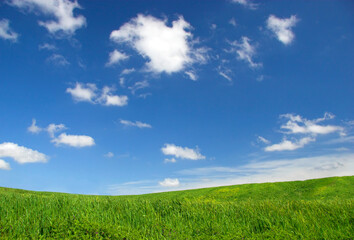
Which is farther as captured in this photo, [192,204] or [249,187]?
[249,187]

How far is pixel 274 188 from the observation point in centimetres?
2125

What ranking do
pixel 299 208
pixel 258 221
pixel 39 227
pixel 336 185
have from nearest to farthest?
pixel 39 227
pixel 258 221
pixel 299 208
pixel 336 185

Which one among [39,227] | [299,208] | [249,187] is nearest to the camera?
[39,227]

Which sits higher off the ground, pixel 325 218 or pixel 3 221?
pixel 3 221

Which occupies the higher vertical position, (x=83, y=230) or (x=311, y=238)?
(x=83, y=230)

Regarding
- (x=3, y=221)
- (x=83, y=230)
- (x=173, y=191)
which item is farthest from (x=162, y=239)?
(x=173, y=191)

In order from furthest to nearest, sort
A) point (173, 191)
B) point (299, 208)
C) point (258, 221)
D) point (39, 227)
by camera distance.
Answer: point (173, 191)
point (299, 208)
point (258, 221)
point (39, 227)

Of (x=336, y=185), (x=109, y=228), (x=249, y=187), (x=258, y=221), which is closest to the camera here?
(x=109, y=228)

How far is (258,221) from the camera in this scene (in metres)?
9.16

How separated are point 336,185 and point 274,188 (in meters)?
4.35

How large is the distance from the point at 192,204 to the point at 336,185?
1450 centimetres

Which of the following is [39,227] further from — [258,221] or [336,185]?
[336,185]

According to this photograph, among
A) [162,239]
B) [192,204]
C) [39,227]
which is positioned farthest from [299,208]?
[39,227]

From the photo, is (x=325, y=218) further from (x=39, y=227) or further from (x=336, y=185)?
(x=336, y=185)
